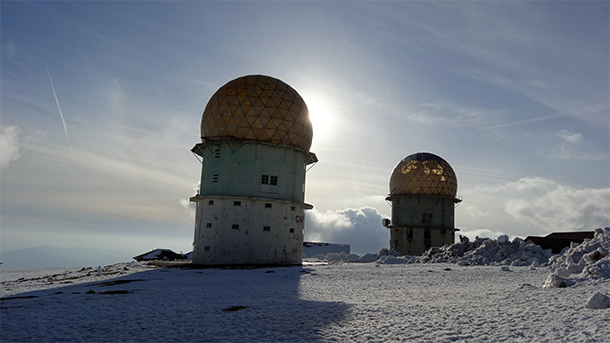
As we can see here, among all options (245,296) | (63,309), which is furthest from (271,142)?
(63,309)

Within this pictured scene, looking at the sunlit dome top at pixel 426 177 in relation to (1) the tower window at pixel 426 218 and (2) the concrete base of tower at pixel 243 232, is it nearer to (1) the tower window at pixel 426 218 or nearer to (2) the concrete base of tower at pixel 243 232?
(1) the tower window at pixel 426 218

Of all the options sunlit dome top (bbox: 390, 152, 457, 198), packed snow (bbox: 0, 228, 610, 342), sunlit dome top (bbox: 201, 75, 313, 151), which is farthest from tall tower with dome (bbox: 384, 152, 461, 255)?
packed snow (bbox: 0, 228, 610, 342)

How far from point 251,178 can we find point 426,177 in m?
23.7

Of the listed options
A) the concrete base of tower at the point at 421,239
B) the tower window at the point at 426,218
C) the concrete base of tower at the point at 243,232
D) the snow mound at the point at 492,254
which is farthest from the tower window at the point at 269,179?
the tower window at the point at 426,218

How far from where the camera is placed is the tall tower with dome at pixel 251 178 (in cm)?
2628

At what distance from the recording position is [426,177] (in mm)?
44719

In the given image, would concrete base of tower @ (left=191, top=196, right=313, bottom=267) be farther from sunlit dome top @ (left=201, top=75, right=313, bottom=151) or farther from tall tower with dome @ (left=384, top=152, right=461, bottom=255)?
tall tower with dome @ (left=384, top=152, right=461, bottom=255)

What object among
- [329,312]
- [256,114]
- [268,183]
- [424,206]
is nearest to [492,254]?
[268,183]

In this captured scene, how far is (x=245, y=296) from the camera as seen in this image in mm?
12000

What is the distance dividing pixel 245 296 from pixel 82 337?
5.08 meters

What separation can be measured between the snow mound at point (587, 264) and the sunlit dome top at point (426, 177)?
24.4m

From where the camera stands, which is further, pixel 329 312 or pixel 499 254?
pixel 499 254

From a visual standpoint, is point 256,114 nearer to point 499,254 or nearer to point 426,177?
point 499,254

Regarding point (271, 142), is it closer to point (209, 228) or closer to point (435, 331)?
point (209, 228)
